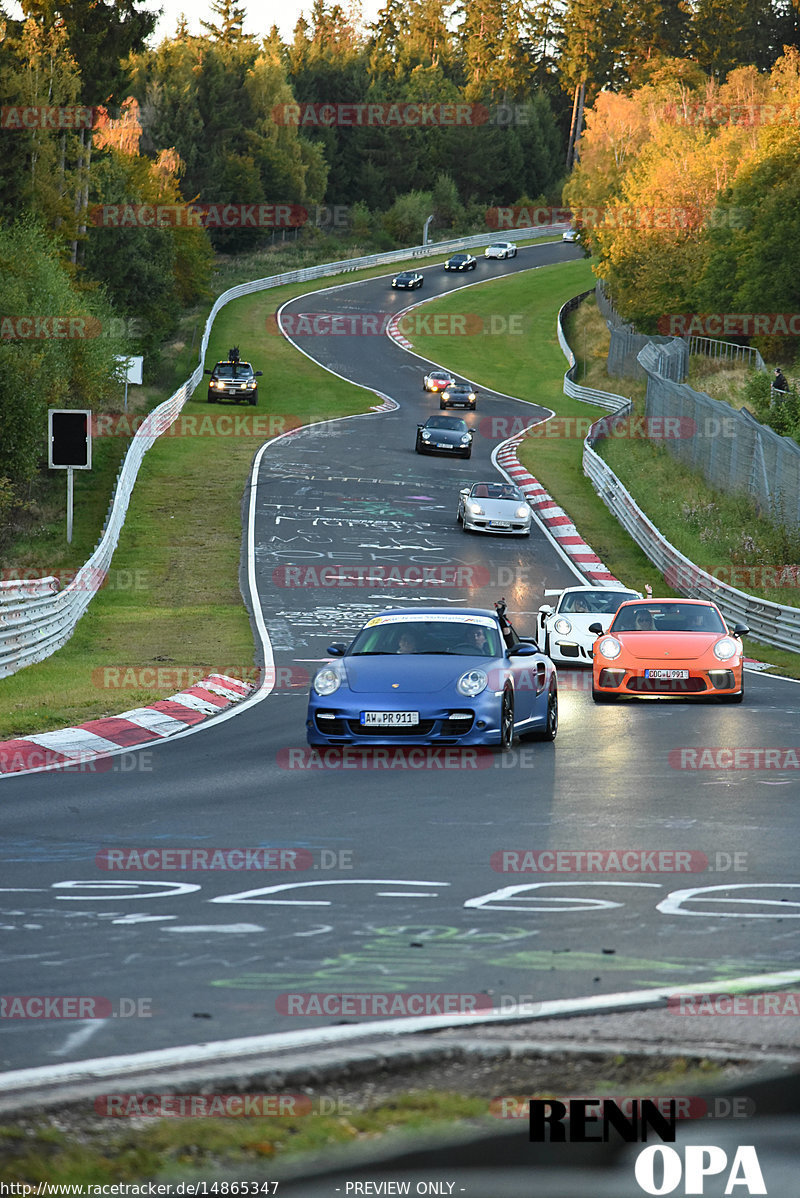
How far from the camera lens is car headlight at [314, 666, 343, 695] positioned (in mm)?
14547

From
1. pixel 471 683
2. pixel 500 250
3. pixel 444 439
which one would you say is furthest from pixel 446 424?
pixel 500 250

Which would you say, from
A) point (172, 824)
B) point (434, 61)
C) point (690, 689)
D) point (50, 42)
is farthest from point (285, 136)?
point (172, 824)

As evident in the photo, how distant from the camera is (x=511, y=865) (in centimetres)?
915

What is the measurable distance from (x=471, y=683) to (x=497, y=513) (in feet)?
87.9

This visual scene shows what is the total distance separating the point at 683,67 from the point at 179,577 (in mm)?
92830

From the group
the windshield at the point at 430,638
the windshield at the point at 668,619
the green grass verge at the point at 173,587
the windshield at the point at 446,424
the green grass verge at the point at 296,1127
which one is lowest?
the green grass verge at the point at 173,587

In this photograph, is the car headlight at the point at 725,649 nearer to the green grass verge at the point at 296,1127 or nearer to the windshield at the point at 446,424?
the green grass verge at the point at 296,1127

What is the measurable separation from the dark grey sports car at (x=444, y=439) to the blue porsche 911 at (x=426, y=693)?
38565mm

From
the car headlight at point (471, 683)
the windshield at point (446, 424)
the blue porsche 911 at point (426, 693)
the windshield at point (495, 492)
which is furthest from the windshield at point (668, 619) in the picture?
the windshield at point (446, 424)

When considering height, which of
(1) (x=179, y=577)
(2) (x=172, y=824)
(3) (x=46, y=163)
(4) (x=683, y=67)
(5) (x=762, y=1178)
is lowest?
(1) (x=179, y=577)

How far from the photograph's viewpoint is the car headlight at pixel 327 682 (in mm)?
14547

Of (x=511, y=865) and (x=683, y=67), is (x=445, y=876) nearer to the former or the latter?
(x=511, y=865)

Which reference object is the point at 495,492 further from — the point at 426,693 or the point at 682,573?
the point at 426,693

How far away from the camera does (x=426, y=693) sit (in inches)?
564
